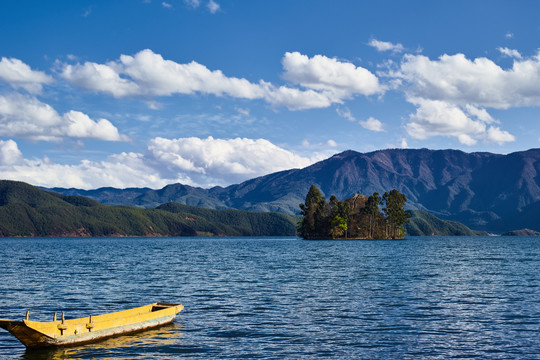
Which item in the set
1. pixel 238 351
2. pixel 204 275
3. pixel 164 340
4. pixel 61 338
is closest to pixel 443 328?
Result: pixel 238 351

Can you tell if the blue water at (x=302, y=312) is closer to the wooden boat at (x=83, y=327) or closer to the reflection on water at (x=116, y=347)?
the reflection on water at (x=116, y=347)

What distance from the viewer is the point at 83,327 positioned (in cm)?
3728

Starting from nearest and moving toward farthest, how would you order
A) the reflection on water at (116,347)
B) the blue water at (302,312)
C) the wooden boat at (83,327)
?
the wooden boat at (83,327) < the reflection on water at (116,347) < the blue water at (302,312)

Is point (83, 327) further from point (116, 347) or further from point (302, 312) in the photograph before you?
point (302, 312)

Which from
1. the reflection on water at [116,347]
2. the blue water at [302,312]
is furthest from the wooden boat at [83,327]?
the blue water at [302,312]

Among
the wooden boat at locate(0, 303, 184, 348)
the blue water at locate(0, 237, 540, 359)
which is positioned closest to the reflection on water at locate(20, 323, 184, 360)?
the blue water at locate(0, 237, 540, 359)

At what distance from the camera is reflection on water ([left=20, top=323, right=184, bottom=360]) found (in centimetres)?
3503

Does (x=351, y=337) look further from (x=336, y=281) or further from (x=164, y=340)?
(x=336, y=281)

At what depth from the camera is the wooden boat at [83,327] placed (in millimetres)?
34656

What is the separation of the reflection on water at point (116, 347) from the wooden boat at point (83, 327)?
474mm

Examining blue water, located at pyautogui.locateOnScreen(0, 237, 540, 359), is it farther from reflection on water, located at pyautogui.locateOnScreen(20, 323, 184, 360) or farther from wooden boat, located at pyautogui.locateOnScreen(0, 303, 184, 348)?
wooden boat, located at pyautogui.locateOnScreen(0, 303, 184, 348)

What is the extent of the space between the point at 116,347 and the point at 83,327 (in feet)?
9.27

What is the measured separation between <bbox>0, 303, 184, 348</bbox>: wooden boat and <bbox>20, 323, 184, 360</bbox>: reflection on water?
0.47 metres

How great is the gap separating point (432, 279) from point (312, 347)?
164ft
